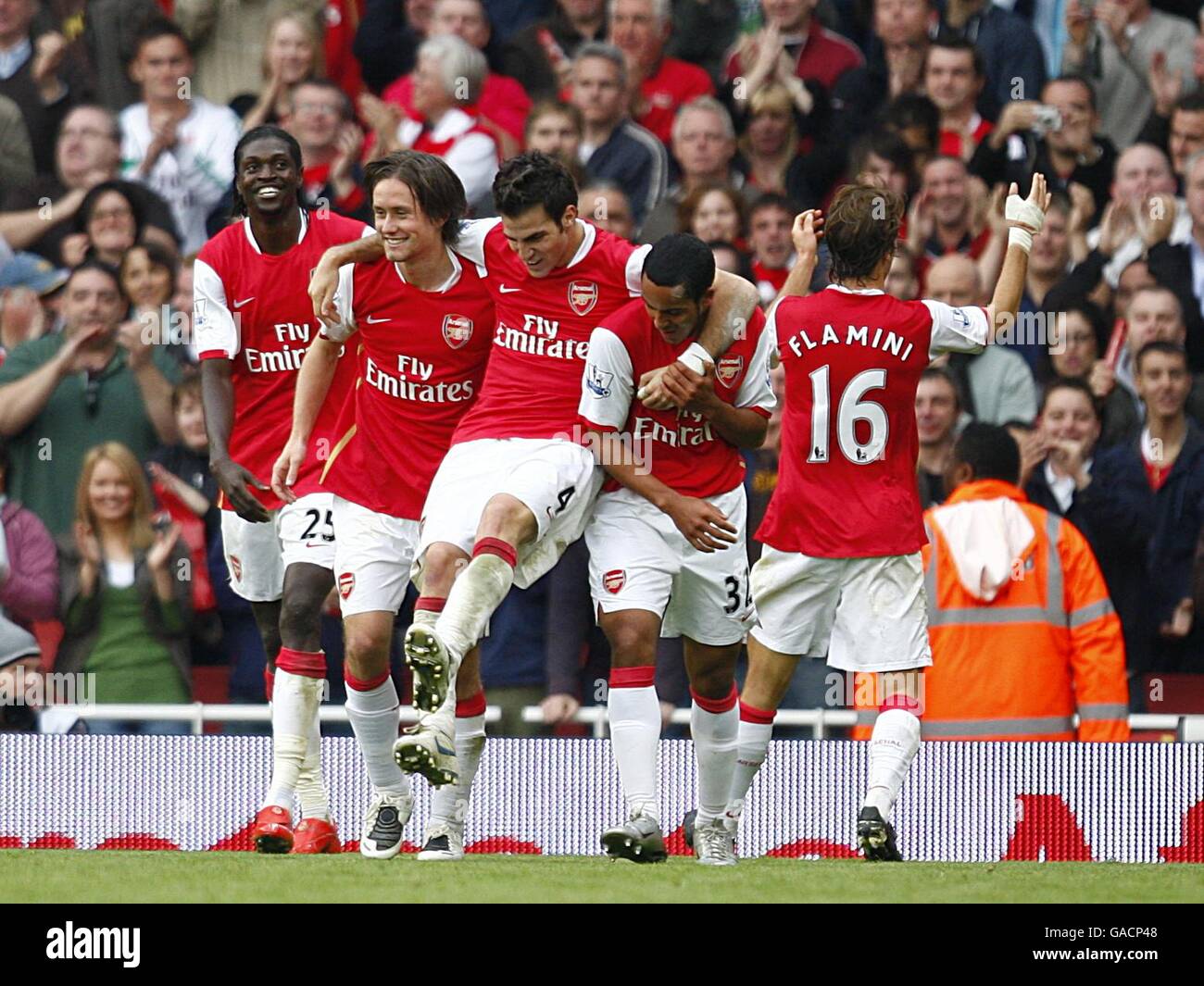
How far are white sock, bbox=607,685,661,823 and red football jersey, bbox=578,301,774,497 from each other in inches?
32.4

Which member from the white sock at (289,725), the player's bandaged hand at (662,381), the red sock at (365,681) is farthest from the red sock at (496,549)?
the white sock at (289,725)

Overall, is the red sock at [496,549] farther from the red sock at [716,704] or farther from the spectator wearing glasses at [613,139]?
the spectator wearing glasses at [613,139]

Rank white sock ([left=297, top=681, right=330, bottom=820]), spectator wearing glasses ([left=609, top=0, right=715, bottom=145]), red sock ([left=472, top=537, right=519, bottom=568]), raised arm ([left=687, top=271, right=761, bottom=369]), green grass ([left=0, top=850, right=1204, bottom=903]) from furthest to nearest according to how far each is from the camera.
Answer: spectator wearing glasses ([left=609, top=0, right=715, bottom=145])
white sock ([left=297, top=681, right=330, bottom=820])
raised arm ([left=687, top=271, right=761, bottom=369])
red sock ([left=472, top=537, right=519, bottom=568])
green grass ([left=0, top=850, right=1204, bottom=903])

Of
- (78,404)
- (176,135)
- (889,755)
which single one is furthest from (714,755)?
(176,135)

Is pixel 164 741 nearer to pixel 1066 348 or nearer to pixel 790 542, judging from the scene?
pixel 790 542

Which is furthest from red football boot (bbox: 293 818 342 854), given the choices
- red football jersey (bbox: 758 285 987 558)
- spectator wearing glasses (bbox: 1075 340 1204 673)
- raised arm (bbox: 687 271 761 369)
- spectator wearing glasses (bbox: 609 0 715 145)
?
spectator wearing glasses (bbox: 609 0 715 145)

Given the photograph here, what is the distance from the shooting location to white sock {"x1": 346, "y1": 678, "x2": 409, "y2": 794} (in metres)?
8.35

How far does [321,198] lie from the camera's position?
40.9 feet

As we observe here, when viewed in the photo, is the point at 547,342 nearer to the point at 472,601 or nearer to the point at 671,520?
the point at 671,520

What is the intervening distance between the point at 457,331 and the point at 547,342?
42cm

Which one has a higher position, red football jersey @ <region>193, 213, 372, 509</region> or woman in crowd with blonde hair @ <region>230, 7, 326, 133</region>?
woman in crowd with blonde hair @ <region>230, 7, 326, 133</region>

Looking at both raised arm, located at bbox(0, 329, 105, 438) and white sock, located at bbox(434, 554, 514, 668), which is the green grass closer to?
white sock, located at bbox(434, 554, 514, 668)

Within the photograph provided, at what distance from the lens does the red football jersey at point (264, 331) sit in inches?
347

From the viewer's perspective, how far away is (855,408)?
26.1 feet
